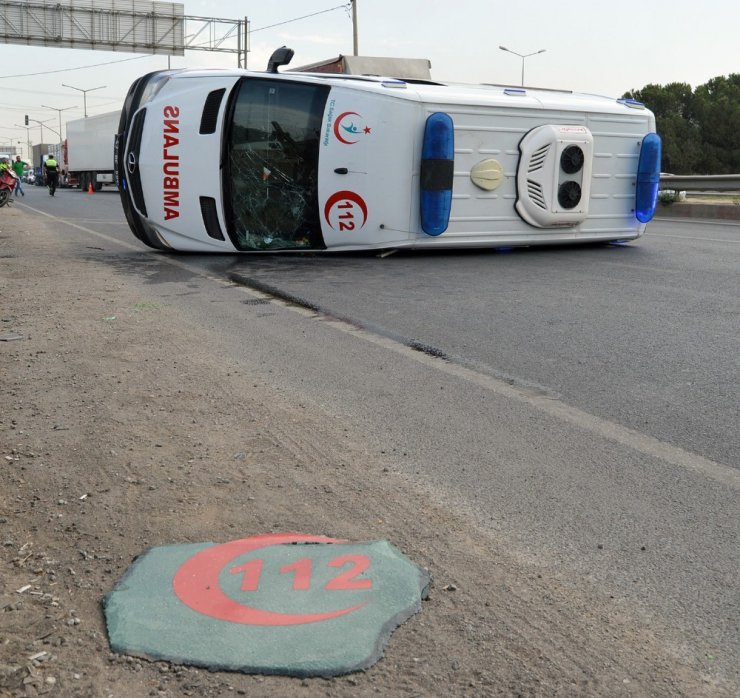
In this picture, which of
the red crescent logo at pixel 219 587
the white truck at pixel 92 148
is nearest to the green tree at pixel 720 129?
the white truck at pixel 92 148

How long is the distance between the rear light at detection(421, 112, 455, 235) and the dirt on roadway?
5.69m

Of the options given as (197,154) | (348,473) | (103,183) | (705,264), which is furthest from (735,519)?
(103,183)

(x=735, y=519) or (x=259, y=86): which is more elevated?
(x=259, y=86)

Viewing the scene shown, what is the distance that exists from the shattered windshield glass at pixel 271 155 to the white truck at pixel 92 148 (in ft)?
117

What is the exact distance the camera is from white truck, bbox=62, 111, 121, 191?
146 ft

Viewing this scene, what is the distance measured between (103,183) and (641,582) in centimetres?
4743

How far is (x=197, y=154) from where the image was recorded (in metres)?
10.1

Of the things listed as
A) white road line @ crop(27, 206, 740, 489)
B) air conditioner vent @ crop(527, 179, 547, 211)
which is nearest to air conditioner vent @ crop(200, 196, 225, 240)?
air conditioner vent @ crop(527, 179, 547, 211)

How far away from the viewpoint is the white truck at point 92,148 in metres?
44.6

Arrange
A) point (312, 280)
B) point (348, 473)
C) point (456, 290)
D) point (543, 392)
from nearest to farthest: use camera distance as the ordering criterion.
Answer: point (348, 473)
point (543, 392)
point (456, 290)
point (312, 280)

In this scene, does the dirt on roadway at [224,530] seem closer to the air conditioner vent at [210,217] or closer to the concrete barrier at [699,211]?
the air conditioner vent at [210,217]

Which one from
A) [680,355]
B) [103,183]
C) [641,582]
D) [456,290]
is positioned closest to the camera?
[641,582]

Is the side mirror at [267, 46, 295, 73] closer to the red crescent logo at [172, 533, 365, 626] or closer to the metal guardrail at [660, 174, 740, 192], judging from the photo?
the red crescent logo at [172, 533, 365, 626]

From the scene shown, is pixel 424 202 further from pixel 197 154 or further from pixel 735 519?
pixel 735 519
